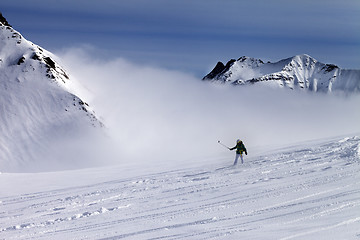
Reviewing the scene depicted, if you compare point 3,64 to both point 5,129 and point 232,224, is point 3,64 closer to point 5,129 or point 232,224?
point 5,129

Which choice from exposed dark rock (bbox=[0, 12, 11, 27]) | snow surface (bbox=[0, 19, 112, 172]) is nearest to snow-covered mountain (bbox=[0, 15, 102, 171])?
snow surface (bbox=[0, 19, 112, 172])

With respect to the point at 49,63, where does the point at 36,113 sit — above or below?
below

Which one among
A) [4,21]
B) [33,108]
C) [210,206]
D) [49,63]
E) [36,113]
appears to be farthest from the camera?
[4,21]

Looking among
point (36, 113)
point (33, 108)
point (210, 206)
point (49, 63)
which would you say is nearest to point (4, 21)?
point (49, 63)

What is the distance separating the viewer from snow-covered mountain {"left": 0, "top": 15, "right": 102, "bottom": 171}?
10079 cm

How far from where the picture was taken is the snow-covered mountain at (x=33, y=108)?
331ft

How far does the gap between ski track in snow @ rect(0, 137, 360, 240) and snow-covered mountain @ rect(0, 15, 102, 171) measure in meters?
87.2

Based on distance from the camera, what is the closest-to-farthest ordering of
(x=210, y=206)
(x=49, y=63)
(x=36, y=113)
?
(x=210, y=206) → (x=36, y=113) → (x=49, y=63)

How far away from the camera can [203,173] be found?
54.5ft

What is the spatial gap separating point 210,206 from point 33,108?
373ft

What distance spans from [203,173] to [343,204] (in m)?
8.19

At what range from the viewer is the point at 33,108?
11381 centimetres

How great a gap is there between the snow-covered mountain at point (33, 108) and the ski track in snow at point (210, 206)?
8720cm

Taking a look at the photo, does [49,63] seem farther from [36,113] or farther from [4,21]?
[4,21]
